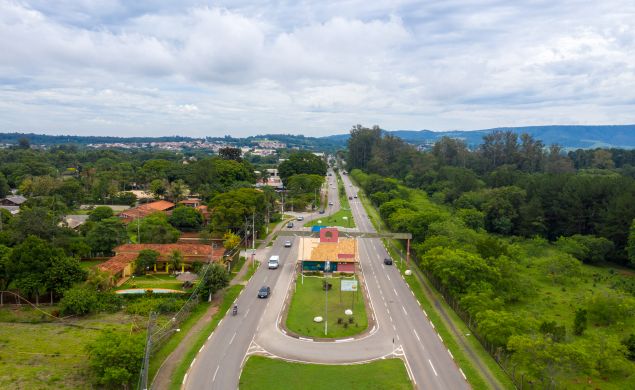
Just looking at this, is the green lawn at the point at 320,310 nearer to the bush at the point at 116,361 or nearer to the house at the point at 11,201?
the bush at the point at 116,361

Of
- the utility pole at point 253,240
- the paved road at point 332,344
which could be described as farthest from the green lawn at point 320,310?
the utility pole at point 253,240

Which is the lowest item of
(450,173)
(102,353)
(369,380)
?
(369,380)

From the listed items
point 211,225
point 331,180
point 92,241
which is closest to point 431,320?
point 211,225

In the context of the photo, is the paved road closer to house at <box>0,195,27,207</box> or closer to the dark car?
the dark car

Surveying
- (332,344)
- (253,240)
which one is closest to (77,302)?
(332,344)

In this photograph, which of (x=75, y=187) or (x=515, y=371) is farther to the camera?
(x=75, y=187)

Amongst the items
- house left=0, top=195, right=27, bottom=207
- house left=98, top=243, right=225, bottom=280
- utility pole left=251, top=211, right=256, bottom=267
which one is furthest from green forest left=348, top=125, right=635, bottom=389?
house left=0, top=195, right=27, bottom=207

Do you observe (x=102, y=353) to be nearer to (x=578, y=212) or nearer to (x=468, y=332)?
(x=468, y=332)
